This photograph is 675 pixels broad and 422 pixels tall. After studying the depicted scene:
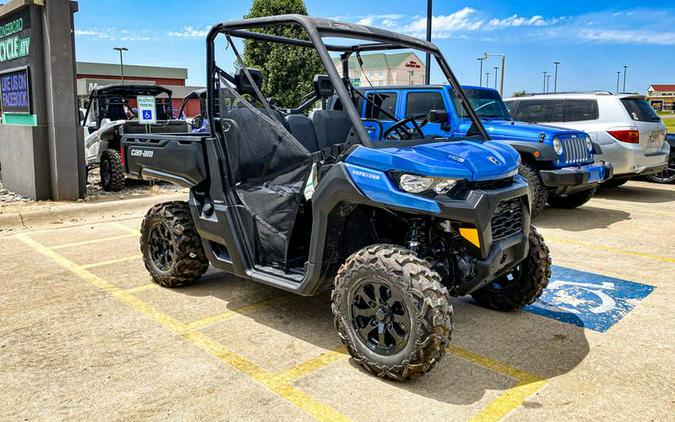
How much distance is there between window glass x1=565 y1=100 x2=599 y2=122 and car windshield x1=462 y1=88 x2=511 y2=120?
166 cm

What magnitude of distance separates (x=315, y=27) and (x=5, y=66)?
9.28 meters

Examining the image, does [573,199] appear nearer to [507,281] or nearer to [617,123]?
[617,123]

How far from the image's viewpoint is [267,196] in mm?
4098

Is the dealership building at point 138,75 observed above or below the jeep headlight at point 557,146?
above

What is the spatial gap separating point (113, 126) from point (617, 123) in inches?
377

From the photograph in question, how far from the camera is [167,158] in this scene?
4.77 m

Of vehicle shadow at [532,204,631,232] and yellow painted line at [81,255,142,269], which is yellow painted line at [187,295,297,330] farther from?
vehicle shadow at [532,204,631,232]

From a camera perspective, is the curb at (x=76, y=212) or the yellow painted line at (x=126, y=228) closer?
the yellow painted line at (x=126, y=228)

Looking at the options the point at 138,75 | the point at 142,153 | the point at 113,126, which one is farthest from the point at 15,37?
the point at 138,75

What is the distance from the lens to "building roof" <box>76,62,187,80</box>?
197 ft

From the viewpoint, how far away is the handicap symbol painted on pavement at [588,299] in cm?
438

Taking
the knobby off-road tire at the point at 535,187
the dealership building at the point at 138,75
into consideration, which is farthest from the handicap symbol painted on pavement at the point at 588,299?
the dealership building at the point at 138,75

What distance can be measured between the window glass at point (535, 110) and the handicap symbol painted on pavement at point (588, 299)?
218 inches

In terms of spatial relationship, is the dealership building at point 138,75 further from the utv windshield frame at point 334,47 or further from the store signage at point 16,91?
the utv windshield frame at point 334,47
